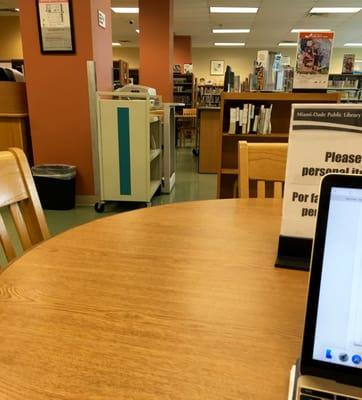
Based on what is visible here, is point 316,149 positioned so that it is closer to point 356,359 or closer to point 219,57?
point 356,359

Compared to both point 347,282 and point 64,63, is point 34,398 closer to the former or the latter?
point 347,282

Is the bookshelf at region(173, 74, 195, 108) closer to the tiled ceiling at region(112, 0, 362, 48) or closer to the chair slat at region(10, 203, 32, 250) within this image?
the tiled ceiling at region(112, 0, 362, 48)

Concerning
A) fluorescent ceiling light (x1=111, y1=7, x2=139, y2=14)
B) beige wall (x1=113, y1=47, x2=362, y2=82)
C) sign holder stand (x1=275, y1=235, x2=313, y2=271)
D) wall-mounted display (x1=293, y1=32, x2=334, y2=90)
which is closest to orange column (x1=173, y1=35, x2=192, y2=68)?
beige wall (x1=113, y1=47, x2=362, y2=82)

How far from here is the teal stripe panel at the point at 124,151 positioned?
3.19m

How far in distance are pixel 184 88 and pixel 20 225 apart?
31.1 ft

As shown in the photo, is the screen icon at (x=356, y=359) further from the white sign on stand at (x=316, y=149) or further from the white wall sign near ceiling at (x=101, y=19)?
the white wall sign near ceiling at (x=101, y=19)

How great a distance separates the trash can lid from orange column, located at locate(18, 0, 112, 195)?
111 millimetres

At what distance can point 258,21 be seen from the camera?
7.80 m

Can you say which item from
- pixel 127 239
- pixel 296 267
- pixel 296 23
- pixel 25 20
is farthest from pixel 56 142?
pixel 296 23

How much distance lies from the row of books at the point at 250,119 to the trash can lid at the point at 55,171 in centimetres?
157

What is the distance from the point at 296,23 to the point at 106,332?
29.1ft

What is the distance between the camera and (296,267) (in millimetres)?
744

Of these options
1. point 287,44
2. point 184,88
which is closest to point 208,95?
point 184,88

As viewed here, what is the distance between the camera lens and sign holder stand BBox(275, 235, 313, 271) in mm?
764
